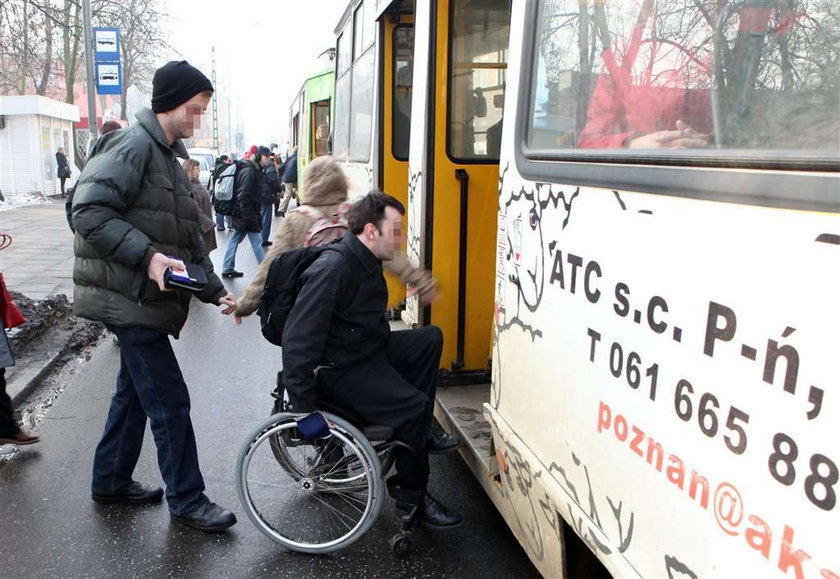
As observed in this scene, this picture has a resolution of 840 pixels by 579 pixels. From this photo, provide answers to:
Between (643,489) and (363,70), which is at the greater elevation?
(363,70)

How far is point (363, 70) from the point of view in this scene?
239 inches

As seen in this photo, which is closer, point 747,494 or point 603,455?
point 747,494

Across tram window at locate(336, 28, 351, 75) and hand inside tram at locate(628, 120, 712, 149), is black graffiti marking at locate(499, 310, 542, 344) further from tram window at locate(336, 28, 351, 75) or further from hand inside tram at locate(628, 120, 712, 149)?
tram window at locate(336, 28, 351, 75)

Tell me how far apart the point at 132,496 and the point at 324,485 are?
40.5 inches

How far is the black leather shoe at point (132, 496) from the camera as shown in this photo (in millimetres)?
3578

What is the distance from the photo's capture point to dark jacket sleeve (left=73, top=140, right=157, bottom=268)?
2.91 meters

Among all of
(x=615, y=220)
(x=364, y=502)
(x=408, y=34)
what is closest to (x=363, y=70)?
(x=408, y=34)

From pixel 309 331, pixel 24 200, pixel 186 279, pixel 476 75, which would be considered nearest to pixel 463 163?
pixel 476 75

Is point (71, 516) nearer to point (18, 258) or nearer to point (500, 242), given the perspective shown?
point (500, 242)

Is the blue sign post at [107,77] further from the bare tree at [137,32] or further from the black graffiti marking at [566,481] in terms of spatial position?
the black graffiti marking at [566,481]

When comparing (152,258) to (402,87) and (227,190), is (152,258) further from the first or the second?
(227,190)

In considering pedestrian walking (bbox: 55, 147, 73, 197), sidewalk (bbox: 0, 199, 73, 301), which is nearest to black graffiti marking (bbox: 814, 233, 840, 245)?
sidewalk (bbox: 0, 199, 73, 301)

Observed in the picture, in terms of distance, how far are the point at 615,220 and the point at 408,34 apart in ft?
12.6

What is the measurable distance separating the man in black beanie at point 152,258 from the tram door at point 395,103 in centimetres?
215
